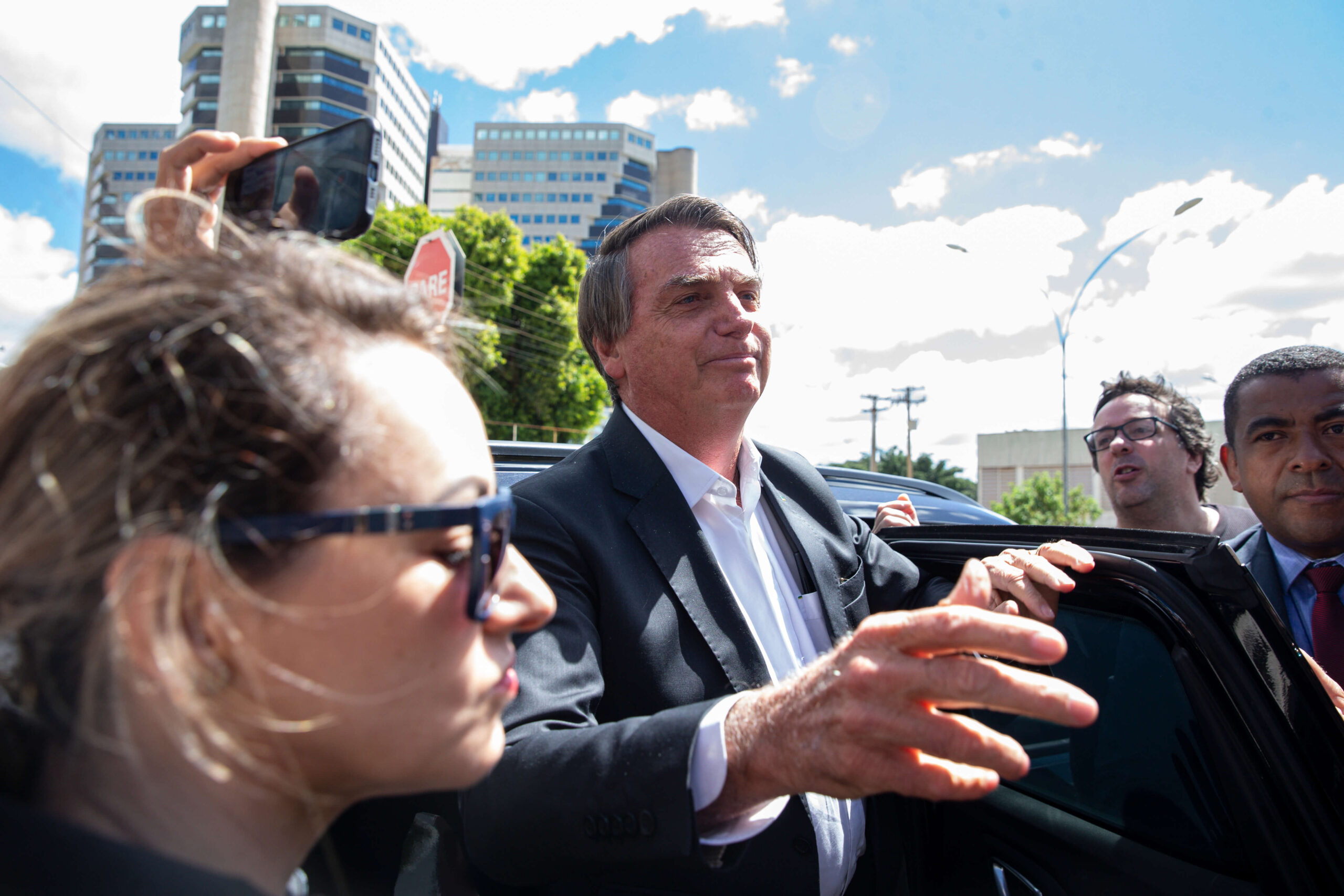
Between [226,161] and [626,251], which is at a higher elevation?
[626,251]

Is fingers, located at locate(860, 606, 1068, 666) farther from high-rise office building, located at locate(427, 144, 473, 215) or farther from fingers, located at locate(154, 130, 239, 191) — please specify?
high-rise office building, located at locate(427, 144, 473, 215)

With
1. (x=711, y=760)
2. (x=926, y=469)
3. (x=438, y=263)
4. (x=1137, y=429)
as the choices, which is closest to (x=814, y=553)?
(x=711, y=760)

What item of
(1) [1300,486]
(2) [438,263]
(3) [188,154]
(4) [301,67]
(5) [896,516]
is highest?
(4) [301,67]

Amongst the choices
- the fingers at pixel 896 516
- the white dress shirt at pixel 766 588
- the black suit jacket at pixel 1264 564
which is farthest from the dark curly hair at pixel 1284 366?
the white dress shirt at pixel 766 588

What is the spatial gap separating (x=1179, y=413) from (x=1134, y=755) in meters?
2.89

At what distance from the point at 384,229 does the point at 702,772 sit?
1003 inches

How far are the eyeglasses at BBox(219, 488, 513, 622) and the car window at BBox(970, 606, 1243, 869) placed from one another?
145cm

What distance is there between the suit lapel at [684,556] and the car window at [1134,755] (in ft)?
2.66

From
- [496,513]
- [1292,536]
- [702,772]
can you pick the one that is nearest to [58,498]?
[496,513]

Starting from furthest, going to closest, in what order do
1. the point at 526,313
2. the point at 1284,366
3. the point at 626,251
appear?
the point at 526,313 < the point at 626,251 < the point at 1284,366

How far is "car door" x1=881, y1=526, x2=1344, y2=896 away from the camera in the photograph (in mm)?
1392

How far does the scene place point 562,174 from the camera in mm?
106250

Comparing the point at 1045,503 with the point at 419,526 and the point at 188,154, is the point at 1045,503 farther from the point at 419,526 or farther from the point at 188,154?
the point at 419,526

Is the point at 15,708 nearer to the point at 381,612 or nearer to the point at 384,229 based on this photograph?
the point at 381,612
